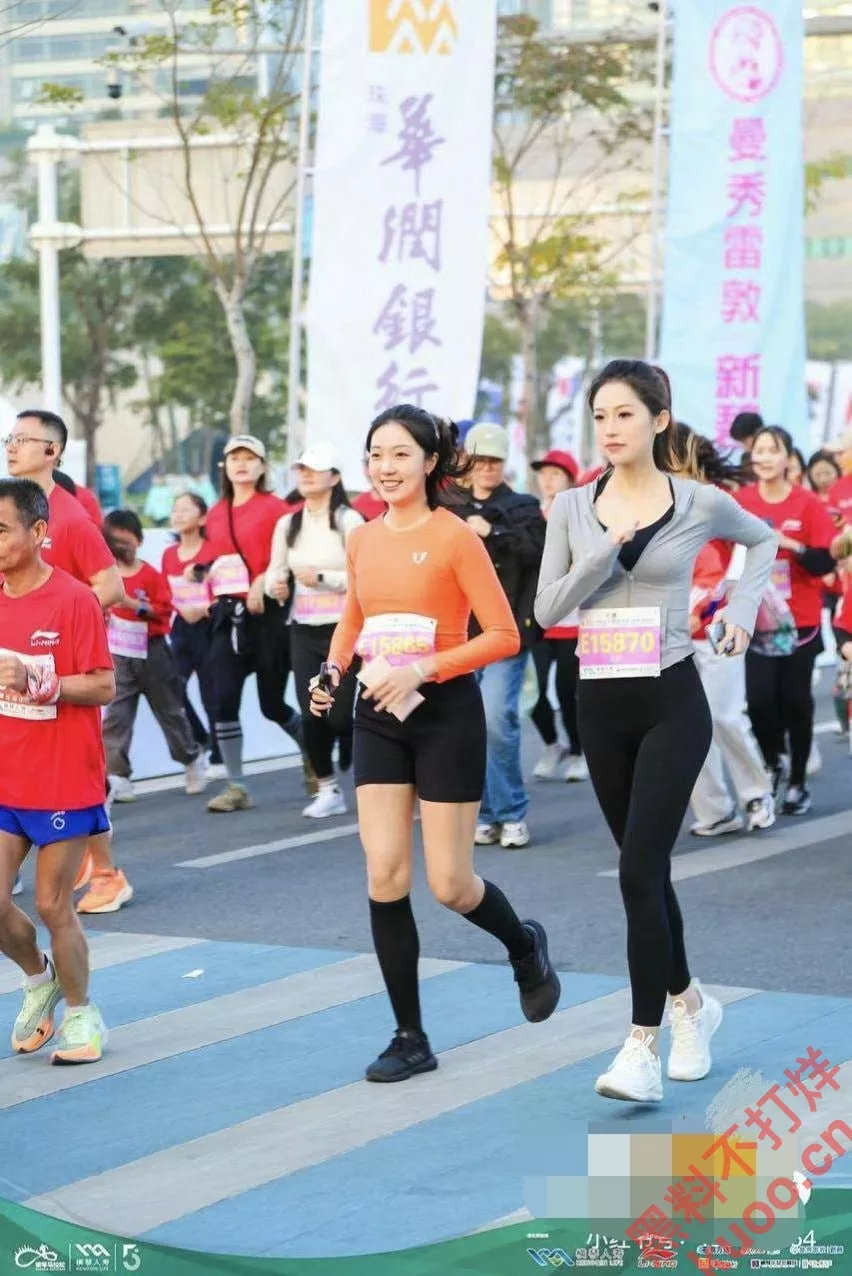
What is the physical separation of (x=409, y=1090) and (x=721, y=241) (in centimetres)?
988

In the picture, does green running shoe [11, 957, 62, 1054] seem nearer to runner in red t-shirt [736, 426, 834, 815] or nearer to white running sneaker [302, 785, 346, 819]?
white running sneaker [302, 785, 346, 819]

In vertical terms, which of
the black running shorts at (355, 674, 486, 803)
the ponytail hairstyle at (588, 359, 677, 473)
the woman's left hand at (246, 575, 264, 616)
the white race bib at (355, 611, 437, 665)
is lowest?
the woman's left hand at (246, 575, 264, 616)

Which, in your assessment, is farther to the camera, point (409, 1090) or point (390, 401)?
point (390, 401)

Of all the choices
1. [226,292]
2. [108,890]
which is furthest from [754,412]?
[226,292]

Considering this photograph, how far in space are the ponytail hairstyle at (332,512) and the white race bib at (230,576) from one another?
643 millimetres

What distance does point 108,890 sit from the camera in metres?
8.91

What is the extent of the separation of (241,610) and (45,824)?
5.54 meters

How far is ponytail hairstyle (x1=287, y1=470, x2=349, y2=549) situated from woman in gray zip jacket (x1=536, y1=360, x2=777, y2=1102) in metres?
5.27

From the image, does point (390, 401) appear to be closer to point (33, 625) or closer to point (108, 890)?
A: point (108, 890)

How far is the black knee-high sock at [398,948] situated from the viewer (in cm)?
589

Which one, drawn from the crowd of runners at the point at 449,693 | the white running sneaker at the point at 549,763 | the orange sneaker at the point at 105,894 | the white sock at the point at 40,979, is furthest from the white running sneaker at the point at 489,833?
the white sock at the point at 40,979

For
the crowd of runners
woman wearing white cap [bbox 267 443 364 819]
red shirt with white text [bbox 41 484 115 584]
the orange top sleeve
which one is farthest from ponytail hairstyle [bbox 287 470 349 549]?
the orange top sleeve

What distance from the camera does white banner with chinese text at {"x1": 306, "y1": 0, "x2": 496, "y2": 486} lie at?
12.7 meters

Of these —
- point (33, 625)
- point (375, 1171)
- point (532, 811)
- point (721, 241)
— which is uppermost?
point (721, 241)
